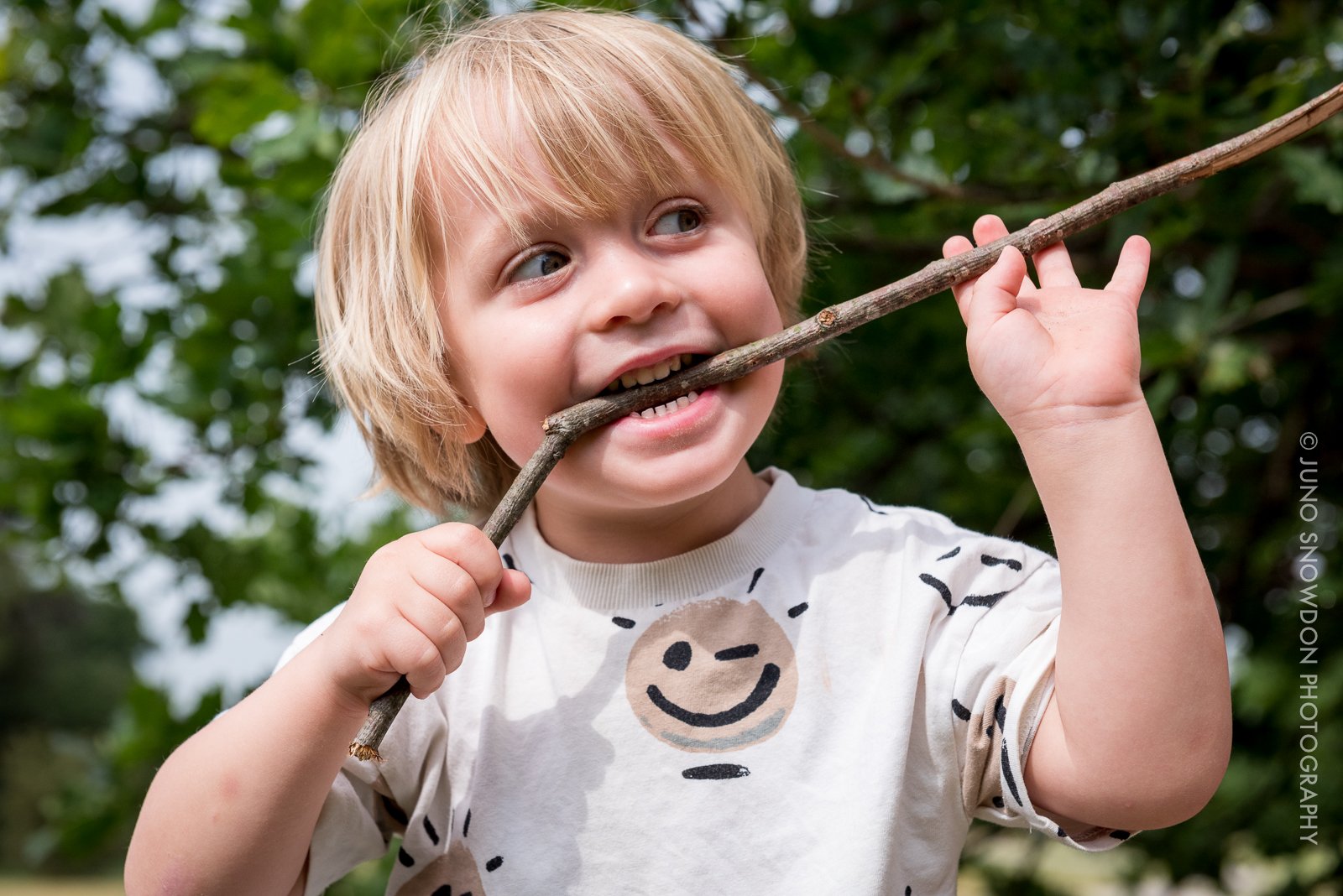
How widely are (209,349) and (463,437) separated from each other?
1029mm

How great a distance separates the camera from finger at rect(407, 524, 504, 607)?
40.9 inches

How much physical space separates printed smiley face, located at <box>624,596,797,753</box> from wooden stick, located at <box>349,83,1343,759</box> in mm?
252

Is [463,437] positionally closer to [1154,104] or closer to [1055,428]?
[1055,428]

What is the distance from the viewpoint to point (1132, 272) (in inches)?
42.2

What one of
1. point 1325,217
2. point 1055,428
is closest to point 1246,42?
point 1325,217

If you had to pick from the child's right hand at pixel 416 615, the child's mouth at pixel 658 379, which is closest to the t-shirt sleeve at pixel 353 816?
the child's right hand at pixel 416 615

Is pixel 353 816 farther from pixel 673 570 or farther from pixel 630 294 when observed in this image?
pixel 630 294

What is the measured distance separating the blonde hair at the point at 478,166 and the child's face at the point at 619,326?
0.11ft

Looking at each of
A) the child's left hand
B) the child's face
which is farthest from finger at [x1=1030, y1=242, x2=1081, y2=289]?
the child's face

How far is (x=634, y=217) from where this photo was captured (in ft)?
3.80

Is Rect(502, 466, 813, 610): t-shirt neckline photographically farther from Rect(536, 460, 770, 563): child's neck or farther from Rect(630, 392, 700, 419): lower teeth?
Rect(630, 392, 700, 419): lower teeth

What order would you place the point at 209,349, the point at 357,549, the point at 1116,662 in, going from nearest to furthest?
the point at 1116,662
the point at 209,349
the point at 357,549

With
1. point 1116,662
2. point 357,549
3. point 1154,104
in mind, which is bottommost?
point 357,549

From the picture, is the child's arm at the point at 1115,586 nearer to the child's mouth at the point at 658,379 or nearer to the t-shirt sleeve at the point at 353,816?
the child's mouth at the point at 658,379
